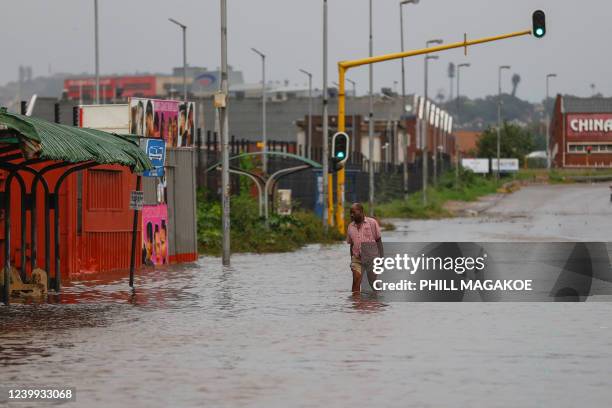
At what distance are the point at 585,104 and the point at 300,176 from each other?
310 ft

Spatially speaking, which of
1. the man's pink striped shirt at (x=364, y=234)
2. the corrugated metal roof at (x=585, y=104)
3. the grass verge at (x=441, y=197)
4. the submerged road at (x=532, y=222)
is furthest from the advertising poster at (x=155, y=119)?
the corrugated metal roof at (x=585, y=104)

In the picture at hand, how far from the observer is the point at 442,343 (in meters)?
15.6

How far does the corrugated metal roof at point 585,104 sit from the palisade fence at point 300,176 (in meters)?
51.7

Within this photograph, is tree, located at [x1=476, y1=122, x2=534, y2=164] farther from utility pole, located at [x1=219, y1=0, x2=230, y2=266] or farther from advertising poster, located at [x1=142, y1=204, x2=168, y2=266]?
advertising poster, located at [x1=142, y1=204, x2=168, y2=266]

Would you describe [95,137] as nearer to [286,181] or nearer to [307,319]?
[307,319]

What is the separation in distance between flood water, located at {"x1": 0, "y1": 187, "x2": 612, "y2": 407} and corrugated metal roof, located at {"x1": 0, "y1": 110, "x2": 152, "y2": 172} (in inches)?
86.6

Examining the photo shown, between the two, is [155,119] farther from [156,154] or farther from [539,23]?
[539,23]

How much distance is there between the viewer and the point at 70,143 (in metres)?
20.1

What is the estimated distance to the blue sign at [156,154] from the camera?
3020cm

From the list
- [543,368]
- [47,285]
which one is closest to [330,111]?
[47,285]

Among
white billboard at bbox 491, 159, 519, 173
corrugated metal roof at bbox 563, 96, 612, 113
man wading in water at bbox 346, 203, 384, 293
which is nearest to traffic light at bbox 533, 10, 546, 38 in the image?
man wading in water at bbox 346, 203, 384, 293

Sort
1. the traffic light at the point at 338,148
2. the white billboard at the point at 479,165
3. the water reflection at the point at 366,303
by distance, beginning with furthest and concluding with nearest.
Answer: the white billboard at the point at 479,165 → the traffic light at the point at 338,148 → the water reflection at the point at 366,303

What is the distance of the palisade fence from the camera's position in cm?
4690

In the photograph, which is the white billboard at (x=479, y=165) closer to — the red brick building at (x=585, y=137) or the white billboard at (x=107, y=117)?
the red brick building at (x=585, y=137)
